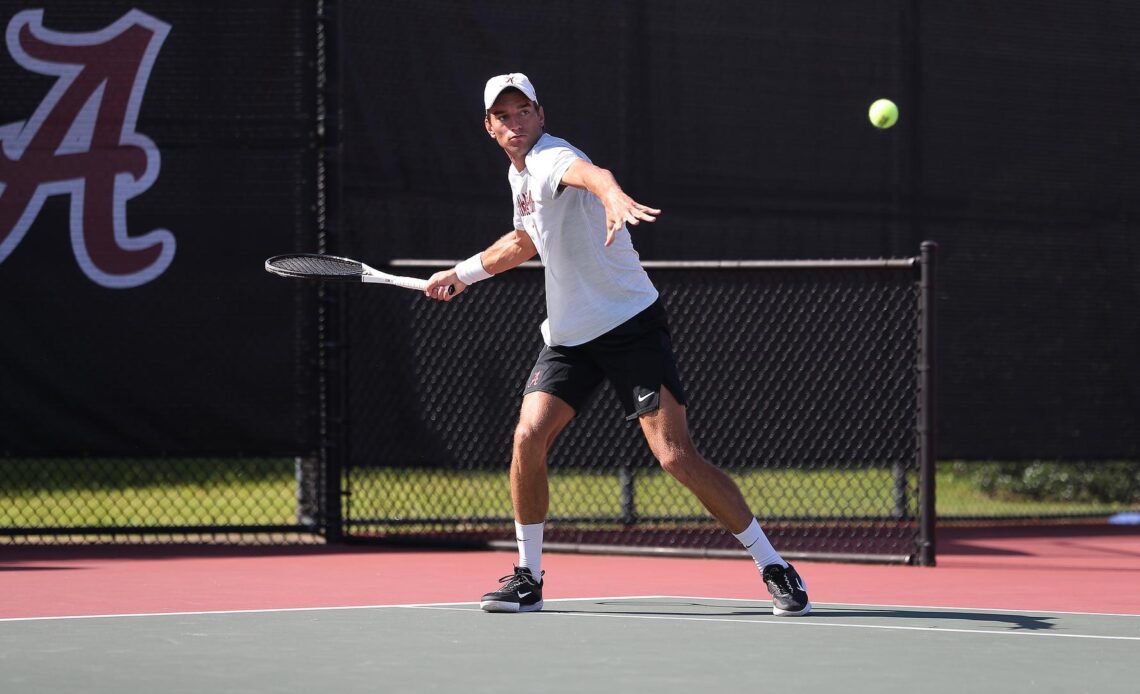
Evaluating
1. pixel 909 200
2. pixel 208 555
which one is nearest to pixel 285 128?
pixel 208 555

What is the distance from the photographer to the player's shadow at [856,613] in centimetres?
507

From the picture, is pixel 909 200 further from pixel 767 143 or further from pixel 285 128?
pixel 285 128

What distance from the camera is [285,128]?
7941mm

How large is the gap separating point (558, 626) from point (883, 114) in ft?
14.8

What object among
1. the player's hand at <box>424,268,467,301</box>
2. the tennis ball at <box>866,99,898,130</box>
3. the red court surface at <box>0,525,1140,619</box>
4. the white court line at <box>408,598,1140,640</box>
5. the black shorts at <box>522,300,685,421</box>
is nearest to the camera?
the white court line at <box>408,598,1140,640</box>

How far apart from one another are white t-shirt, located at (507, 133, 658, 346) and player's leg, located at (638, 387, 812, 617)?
315 mm

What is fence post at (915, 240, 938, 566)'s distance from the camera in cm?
722

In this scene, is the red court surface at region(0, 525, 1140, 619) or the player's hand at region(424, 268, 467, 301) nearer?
the player's hand at region(424, 268, 467, 301)

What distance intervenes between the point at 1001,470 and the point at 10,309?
716 centimetres

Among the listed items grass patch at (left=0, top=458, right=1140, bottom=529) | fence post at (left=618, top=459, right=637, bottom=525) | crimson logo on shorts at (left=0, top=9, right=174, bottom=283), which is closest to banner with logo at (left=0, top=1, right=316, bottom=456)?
crimson logo on shorts at (left=0, top=9, right=174, bottom=283)

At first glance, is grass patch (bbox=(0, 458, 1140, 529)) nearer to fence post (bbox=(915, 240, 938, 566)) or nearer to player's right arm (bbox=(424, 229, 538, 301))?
fence post (bbox=(915, 240, 938, 566))

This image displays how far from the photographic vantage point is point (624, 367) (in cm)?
520

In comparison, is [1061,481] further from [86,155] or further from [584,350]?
[584,350]

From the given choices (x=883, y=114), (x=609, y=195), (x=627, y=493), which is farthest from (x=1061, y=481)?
(x=609, y=195)
